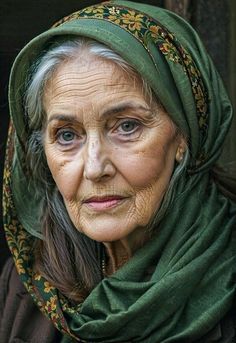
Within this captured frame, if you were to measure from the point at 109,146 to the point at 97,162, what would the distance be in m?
0.08

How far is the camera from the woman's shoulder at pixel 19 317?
3.09 m

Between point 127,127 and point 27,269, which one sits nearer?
point 127,127

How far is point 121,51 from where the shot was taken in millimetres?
2740

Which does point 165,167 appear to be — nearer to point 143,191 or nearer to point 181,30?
point 143,191

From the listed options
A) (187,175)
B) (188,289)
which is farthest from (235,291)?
(187,175)

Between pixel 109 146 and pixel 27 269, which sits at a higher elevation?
pixel 109 146

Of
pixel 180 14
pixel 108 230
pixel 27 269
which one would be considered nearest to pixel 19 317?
pixel 27 269

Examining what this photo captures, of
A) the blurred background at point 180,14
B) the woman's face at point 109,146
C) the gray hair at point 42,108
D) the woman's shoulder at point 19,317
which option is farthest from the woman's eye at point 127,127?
the blurred background at point 180,14

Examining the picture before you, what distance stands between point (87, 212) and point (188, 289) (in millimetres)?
393

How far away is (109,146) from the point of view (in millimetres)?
2805

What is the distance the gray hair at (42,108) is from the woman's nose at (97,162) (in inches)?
8.5

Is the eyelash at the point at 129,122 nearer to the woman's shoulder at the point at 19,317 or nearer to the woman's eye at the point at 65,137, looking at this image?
the woman's eye at the point at 65,137

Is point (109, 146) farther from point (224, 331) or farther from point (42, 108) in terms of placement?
point (224, 331)

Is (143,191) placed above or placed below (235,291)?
above
